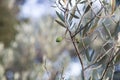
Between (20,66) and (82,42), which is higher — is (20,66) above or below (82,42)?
below

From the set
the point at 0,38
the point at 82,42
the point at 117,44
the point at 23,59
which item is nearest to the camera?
the point at 117,44

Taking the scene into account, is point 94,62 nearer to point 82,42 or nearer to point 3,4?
point 82,42

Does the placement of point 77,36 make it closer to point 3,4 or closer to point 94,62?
point 94,62

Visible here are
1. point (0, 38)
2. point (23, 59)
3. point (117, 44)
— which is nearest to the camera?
point (117, 44)

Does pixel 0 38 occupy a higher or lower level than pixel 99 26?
lower

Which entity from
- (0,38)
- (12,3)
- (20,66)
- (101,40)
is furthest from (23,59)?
(101,40)

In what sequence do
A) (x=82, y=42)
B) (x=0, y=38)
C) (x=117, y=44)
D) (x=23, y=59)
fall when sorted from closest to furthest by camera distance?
(x=117, y=44), (x=82, y=42), (x=23, y=59), (x=0, y=38)

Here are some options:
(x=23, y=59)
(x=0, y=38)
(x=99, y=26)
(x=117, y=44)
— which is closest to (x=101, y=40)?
(x=99, y=26)

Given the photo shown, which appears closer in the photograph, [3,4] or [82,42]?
[82,42]

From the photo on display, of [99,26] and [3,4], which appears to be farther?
[3,4]
